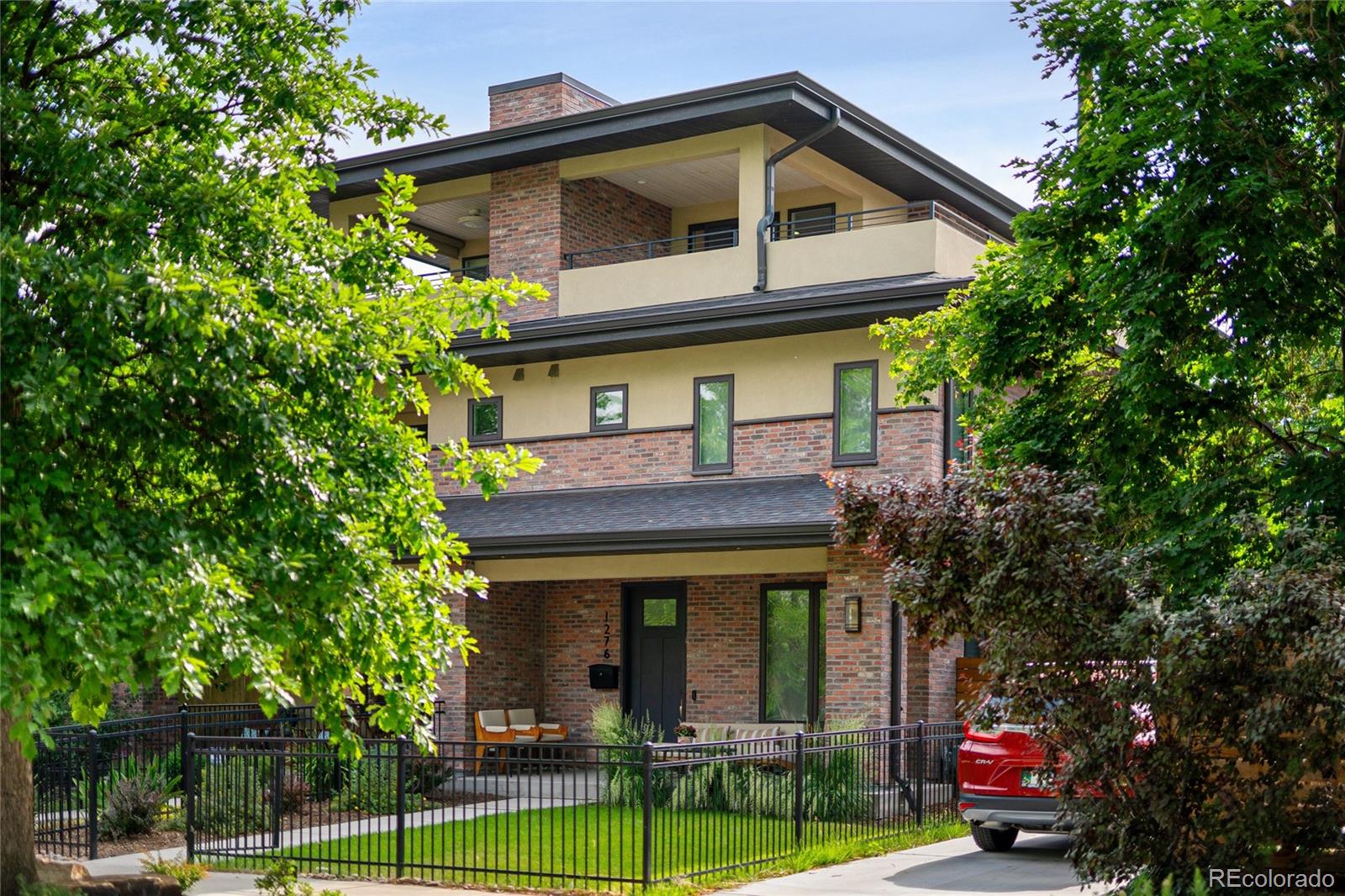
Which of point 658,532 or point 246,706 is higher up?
point 658,532

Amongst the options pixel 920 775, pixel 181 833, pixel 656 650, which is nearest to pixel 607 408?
pixel 656 650

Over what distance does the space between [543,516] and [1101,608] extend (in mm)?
14658

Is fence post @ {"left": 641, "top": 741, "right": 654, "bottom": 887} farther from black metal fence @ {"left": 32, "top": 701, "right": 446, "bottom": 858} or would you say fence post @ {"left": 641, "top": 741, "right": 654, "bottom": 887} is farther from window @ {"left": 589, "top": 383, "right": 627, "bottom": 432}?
window @ {"left": 589, "top": 383, "right": 627, "bottom": 432}

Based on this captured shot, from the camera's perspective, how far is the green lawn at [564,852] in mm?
12352

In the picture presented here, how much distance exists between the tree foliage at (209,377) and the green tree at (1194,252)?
4.31 metres

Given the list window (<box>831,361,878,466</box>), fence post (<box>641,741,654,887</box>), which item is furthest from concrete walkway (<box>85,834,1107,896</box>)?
window (<box>831,361,878,466</box>)

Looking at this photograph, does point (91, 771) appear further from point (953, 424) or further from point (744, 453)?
point (953, 424)

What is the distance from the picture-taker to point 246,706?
69.3ft

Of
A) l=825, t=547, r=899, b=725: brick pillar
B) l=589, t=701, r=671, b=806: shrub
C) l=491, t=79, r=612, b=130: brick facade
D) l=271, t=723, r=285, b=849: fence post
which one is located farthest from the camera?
l=491, t=79, r=612, b=130: brick facade

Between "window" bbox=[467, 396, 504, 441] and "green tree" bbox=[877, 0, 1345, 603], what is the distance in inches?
558

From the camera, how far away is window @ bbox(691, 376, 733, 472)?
22391mm

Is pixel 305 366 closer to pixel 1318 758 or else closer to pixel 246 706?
pixel 1318 758

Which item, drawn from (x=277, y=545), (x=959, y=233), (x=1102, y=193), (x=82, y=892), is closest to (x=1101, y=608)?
(x=1102, y=193)

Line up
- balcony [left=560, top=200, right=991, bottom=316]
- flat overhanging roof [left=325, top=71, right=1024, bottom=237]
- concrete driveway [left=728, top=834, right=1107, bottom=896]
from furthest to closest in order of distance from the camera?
flat overhanging roof [left=325, top=71, right=1024, bottom=237] → balcony [left=560, top=200, right=991, bottom=316] → concrete driveway [left=728, top=834, right=1107, bottom=896]
